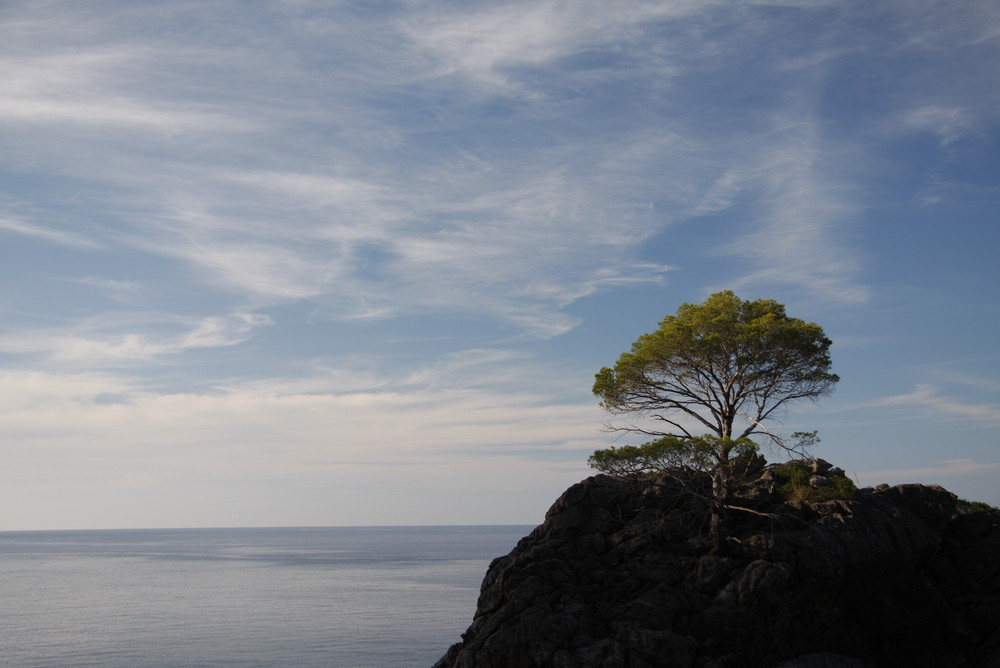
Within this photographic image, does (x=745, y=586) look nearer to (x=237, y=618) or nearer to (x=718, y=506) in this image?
(x=718, y=506)

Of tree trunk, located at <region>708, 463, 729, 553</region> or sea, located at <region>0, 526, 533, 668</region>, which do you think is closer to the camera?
tree trunk, located at <region>708, 463, 729, 553</region>

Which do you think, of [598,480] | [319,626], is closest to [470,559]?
Result: [319,626]

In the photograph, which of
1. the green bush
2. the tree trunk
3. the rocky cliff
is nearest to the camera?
the rocky cliff

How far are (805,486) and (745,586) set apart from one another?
7.27 meters

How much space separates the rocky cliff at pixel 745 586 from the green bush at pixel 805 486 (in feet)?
1.40

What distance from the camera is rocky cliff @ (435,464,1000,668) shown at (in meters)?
30.8

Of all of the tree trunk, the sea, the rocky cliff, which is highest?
the tree trunk

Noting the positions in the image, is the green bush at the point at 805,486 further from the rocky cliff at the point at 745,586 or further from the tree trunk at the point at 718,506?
the tree trunk at the point at 718,506

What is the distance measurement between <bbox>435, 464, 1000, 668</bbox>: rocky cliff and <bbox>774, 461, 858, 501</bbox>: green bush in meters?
0.43

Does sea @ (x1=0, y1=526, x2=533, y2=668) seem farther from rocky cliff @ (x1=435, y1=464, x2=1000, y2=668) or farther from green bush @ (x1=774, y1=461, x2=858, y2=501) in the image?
green bush @ (x1=774, y1=461, x2=858, y2=501)

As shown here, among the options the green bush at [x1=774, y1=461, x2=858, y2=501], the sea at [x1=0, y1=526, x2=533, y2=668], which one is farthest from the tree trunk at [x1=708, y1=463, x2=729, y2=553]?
the sea at [x1=0, y1=526, x2=533, y2=668]

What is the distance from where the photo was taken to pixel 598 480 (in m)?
39.4

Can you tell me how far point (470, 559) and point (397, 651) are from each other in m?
120

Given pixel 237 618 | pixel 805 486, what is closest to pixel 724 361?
pixel 805 486
